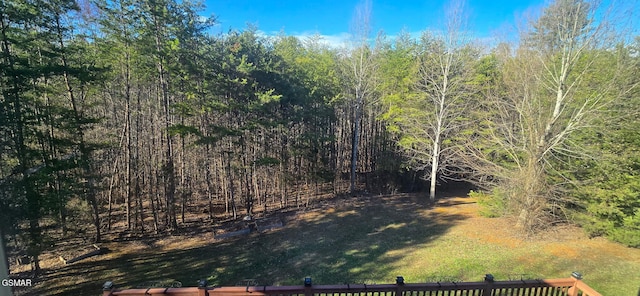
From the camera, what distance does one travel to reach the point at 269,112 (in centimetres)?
1014

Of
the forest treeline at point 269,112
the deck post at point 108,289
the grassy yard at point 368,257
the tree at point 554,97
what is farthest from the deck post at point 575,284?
the deck post at point 108,289

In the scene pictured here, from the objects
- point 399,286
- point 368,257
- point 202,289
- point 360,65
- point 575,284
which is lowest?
point 368,257

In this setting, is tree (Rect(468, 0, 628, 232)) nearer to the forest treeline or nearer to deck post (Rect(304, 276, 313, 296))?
the forest treeline

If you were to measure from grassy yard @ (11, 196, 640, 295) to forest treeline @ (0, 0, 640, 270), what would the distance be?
0.81m

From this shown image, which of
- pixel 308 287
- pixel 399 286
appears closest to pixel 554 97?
pixel 399 286

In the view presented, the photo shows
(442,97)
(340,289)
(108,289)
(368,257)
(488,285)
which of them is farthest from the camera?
(442,97)

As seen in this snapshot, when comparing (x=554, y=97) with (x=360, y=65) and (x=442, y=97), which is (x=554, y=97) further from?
(x=360, y=65)

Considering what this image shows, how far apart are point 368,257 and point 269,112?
640 centimetres

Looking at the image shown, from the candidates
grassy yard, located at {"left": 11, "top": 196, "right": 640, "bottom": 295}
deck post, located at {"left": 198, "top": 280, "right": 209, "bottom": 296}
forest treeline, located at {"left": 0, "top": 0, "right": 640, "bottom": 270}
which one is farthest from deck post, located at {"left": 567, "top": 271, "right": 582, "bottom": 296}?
deck post, located at {"left": 198, "top": 280, "right": 209, "bottom": 296}

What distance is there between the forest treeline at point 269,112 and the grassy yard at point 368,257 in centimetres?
81

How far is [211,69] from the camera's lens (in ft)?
28.7

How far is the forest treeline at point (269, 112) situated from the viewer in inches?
195

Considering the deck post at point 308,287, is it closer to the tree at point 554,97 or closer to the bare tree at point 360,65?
the tree at point 554,97

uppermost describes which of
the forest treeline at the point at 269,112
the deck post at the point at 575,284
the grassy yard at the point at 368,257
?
the forest treeline at the point at 269,112
